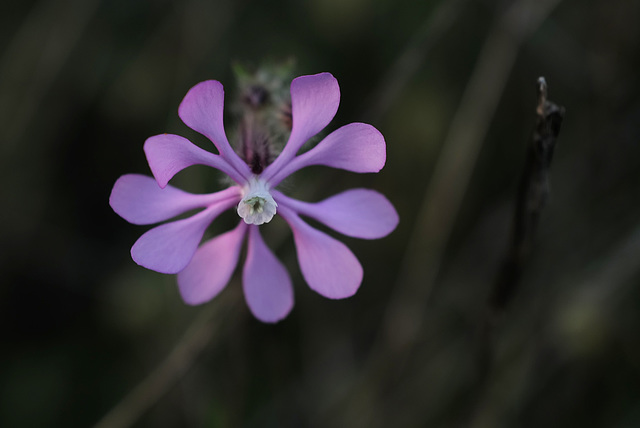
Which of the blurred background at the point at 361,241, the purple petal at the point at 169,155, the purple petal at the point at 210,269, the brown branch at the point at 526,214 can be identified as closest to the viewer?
the purple petal at the point at 169,155

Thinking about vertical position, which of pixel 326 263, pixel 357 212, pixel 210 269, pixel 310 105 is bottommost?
pixel 210 269

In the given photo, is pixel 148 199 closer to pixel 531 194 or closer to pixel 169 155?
pixel 169 155

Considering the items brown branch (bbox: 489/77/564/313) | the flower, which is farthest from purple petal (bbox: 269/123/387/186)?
brown branch (bbox: 489/77/564/313)

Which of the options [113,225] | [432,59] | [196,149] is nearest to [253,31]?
[432,59]

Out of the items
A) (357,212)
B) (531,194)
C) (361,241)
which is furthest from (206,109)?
(361,241)

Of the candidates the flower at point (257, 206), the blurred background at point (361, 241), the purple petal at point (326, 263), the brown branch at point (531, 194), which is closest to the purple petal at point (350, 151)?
the flower at point (257, 206)

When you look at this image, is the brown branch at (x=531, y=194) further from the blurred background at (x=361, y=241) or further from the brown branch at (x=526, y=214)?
the blurred background at (x=361, y=241)

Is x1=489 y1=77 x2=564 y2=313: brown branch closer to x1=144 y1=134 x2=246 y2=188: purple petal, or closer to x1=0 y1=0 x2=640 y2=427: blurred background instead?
x1=0 y1=0 x2=640 y2=427: blurred background

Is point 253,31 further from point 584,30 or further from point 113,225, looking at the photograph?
point 584,30
